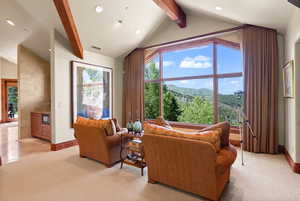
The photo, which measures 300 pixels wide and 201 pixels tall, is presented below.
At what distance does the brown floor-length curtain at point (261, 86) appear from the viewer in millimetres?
3881

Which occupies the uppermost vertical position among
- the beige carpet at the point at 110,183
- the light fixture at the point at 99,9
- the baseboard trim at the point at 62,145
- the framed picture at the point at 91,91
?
the light fixture at the point at 99,9

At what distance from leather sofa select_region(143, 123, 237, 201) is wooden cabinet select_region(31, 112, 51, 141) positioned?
4.08 m

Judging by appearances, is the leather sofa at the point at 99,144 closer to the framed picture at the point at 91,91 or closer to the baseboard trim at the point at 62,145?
the baseboard trim at the point at 62,145

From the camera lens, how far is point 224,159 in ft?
6.48

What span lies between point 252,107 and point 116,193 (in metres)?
3.66

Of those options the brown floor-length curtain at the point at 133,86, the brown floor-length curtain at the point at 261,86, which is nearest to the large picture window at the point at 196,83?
the brown floor-length curtain at the point at 133,86

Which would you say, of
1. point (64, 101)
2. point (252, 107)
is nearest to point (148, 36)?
point (64, 101)

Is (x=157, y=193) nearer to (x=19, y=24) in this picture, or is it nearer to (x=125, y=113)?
(x=125, y=113)

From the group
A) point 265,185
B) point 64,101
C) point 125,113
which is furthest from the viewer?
point 125,113

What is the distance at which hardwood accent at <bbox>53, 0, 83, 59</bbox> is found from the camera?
11.3ft

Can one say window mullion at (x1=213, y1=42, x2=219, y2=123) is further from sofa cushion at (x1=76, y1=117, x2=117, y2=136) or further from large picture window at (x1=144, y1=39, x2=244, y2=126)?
sofa cushion at (x1=76, y1=117, x2=117, y2=136)

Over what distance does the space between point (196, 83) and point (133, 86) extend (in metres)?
2.26

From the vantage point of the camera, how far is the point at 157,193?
7.50ft

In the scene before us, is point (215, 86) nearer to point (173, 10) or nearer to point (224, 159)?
point (173, 10)
